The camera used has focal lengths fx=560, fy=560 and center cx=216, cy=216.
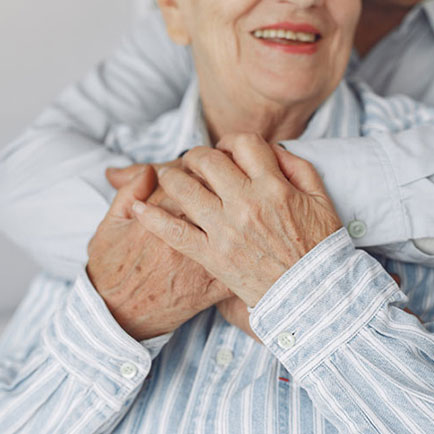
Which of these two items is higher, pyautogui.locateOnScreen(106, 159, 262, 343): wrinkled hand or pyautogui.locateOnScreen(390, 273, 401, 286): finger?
pyautogui.locateOnScreen(106, 159, 262, 343): wrinkled hand

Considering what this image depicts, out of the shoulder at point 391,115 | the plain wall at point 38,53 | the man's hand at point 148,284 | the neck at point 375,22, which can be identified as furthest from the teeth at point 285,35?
the plain wall at point 38,53

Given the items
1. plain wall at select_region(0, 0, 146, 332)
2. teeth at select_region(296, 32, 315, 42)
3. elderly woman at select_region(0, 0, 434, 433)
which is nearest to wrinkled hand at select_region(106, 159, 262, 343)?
elderly woman at select_region(0, 0, 434, 433)

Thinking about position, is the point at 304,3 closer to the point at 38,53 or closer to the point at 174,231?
the point at 174,231

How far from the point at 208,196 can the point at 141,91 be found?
90 centimetres

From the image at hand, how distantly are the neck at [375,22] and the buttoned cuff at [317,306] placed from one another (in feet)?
3.99

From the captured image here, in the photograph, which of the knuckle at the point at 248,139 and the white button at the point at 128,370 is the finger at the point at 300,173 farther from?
the white button at the point at 128,370

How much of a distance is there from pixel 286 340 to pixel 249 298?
0.30ft

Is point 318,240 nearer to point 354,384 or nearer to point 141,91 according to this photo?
point 354,384

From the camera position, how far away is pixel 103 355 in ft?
3.08

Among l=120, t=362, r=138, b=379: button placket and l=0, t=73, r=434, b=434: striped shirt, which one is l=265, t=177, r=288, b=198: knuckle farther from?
l=120, t=362, r=138, b=379: button placket

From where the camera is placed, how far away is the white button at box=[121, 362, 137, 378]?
0.94 m

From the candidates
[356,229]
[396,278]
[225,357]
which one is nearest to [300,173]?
[356,229]

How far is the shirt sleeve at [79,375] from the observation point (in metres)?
0.93

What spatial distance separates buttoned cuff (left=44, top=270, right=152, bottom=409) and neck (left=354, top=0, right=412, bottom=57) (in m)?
1.34
